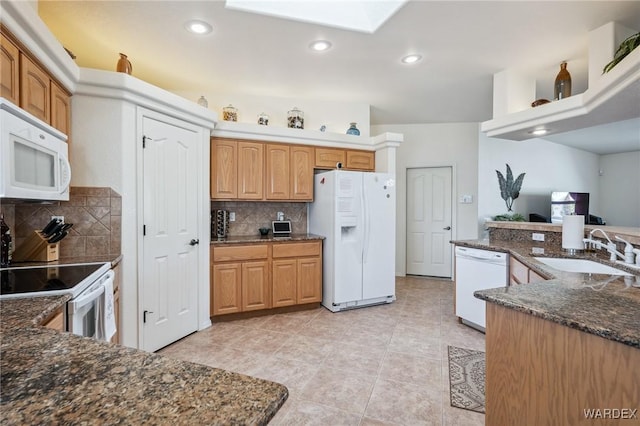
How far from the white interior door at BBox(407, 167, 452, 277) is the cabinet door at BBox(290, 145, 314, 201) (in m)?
2.26

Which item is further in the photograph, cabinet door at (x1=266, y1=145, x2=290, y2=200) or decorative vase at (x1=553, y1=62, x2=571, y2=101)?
cabinet door at (x1=266, y1=145, x2=290, y2=200)

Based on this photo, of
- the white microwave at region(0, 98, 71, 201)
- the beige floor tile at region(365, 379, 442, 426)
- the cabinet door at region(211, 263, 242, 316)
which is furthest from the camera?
the cabinet door at region(211, 263, 242, 316)

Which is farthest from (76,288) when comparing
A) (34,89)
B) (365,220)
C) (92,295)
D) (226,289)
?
(365,220)

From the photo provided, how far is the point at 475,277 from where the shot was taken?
3.05m

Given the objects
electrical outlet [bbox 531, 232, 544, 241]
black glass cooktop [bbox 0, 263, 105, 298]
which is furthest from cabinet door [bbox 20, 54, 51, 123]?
electrical outlet [bbox 531, 232, 544, 241]

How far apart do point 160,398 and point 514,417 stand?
129 centimetres

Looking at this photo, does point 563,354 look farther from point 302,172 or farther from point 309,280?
point 302,172

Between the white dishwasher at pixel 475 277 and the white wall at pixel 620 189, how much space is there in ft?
21.2

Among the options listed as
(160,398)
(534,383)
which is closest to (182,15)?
(160,398)

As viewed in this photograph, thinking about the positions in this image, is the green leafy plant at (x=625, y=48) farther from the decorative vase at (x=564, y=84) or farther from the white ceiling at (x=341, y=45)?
the decorative vase at (x=564, y=84)

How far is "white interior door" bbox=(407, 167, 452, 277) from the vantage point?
16.9 ft

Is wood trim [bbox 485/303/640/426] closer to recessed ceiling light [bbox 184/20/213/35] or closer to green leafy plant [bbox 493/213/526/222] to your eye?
recessed ceiling light [bbox 184/20/213/35]

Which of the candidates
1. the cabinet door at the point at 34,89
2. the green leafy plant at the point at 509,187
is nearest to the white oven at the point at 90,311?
the cabinet door at the point at 34,89

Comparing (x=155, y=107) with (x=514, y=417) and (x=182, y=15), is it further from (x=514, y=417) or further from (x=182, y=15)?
(x=514, y=417)
